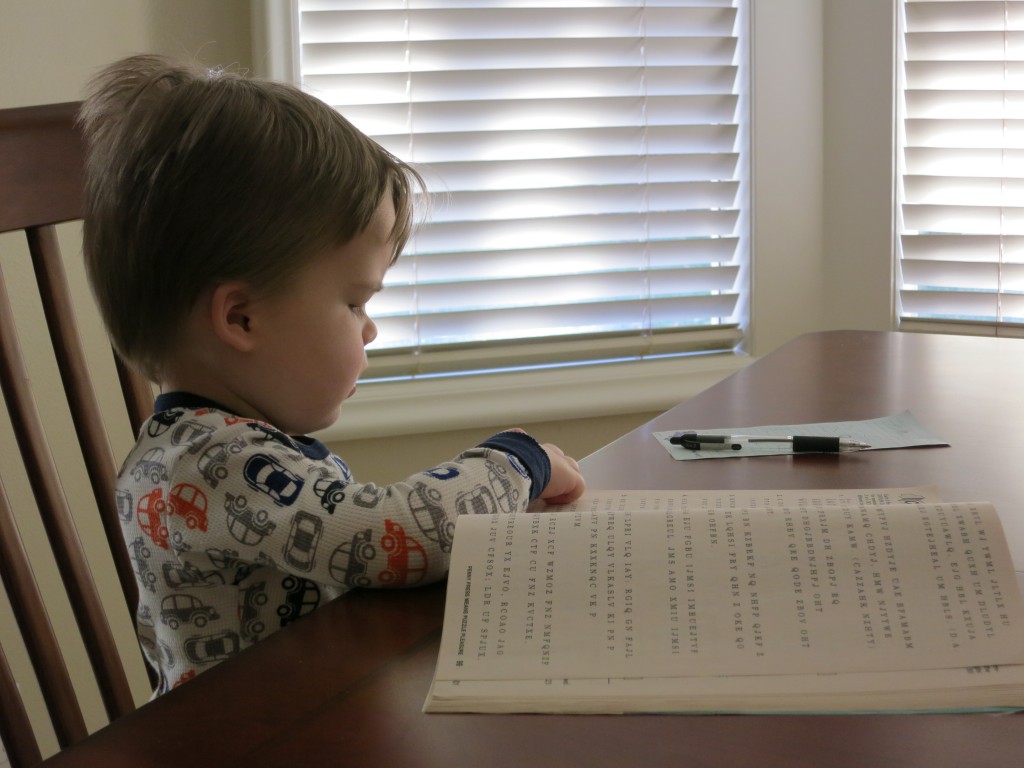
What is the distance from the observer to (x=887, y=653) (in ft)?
1.60

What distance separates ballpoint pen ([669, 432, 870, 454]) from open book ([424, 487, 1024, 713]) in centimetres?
30

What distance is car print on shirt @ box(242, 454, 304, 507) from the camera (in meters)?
0.63

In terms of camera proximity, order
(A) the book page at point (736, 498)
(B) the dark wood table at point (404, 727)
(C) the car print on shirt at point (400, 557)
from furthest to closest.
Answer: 1. (A) the book page at point (736, 498)
2. (C) the car print on shirt at point (400, 557)
3. (B) the dark wood table at point (404, 727)

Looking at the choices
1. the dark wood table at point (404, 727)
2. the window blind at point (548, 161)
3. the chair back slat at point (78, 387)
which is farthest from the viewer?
the window blind at point (548, 161)

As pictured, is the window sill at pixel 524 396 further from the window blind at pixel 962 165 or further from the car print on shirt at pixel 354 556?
the car print on shirt at pixel 354 556

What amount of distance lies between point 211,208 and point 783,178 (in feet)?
4.55

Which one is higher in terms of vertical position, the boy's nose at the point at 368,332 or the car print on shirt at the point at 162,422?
the boy's nose at the point at 368,332

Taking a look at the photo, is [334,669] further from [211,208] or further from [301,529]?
[211,208]

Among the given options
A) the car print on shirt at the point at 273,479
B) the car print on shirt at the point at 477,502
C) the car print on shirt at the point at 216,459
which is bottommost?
the car print on shirt at the point at 477,502

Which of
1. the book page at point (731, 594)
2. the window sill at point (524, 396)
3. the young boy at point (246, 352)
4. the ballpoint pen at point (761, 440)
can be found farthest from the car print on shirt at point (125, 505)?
the window sill at point (524, 396)

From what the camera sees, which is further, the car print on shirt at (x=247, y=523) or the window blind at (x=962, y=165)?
the window blind at (x=962, y=165)

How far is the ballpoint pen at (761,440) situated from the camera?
2.87 ft

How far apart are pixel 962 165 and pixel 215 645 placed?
1570 mm

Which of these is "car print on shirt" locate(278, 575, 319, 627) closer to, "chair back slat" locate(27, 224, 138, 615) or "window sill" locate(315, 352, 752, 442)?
"chair back slat" locate(27, 224, 138, 615)
